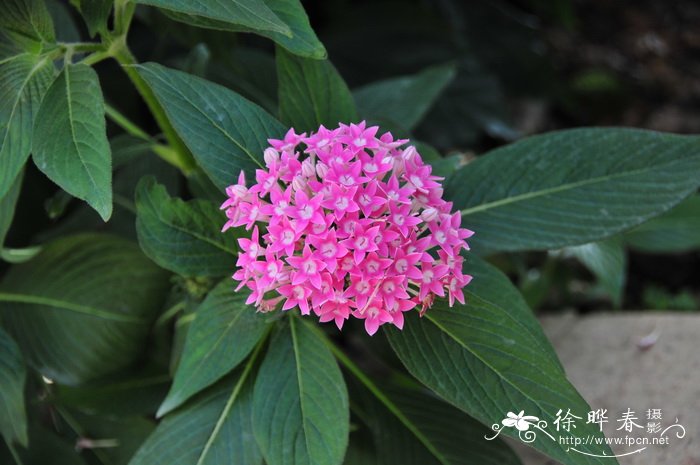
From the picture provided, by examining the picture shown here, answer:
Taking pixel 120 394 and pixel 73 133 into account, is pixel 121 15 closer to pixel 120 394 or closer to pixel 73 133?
pixel 73 133

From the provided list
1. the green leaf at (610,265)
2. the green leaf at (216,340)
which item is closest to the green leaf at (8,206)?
the green leaf at (216,340)

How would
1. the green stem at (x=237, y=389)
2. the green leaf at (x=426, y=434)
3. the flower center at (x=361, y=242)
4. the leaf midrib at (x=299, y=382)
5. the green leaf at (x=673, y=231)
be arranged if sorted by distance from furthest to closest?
the green leaf at (x=673, y=231) < the green leaf at (x=426, y=434) < the green stem at (x=237, y=389) < the leaf midrib at (x=299, y=382) < the flower center at (x=361, y=242)

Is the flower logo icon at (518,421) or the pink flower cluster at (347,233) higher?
the pink flower cluster at (347,233)

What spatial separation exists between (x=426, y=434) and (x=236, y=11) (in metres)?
0.70

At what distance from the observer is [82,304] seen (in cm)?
133

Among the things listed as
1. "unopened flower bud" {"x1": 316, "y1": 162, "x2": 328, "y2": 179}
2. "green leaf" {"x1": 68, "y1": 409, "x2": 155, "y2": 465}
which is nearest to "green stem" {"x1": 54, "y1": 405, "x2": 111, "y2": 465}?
"green leaf" {"x1": 68, "y1": 409, "x2": 155, "y2": 465}

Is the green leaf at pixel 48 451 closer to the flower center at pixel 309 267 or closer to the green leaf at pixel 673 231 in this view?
the flower center at pixel 309 267

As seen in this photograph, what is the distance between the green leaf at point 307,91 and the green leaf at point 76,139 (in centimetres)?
27

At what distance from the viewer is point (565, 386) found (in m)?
0.94

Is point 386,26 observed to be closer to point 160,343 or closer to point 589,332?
point 589,332

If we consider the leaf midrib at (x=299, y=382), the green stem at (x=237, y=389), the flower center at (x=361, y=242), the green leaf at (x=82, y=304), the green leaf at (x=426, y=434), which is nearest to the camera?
the flower center at (x=361, y=242)

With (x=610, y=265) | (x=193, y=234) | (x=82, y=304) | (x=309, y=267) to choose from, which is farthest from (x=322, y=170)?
(x=610, y=265)

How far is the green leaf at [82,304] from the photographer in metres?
1.32

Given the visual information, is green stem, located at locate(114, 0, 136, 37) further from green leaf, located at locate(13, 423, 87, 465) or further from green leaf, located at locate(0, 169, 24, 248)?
green leaf, located at locate(13, 423, 87, 465)
